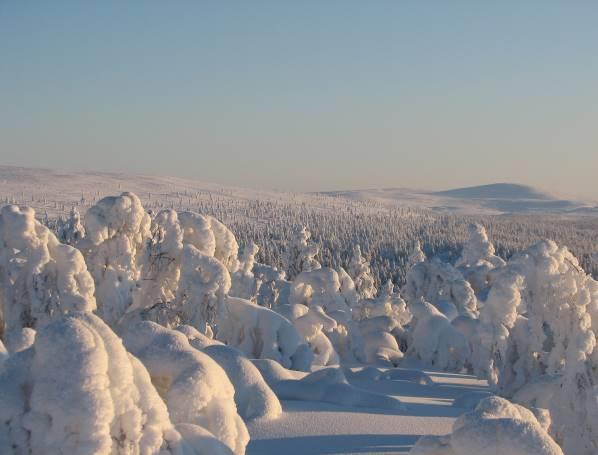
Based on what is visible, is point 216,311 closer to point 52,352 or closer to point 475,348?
point 475,348

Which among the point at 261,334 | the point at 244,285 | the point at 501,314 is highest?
the point at 501,314

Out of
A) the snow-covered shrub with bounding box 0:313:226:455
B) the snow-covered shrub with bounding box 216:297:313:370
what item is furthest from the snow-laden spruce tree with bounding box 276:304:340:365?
the snow-covered shrub with bounding box 0:313:226:455

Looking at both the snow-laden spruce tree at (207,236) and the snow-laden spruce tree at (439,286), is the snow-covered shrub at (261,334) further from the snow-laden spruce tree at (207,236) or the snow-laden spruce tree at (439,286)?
the snow-laden spruce tree at (439,286)

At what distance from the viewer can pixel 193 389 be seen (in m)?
7.09

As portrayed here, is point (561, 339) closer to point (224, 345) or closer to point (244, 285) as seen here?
point (224, 345)

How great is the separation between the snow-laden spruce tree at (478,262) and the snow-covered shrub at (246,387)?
33.3 metres

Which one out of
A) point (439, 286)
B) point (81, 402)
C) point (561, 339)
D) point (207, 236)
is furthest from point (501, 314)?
point (439, 286)

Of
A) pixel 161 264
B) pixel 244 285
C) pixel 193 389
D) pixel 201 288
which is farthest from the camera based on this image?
pixel 244 285

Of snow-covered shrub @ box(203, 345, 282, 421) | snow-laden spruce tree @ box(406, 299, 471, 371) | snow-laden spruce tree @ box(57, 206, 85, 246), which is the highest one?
snow-laden spruce tree @ box(57, 206, 85, 246)

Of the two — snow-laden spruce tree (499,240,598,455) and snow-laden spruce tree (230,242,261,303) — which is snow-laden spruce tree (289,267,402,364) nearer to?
snow-laden spruce tree (230,242,261,303)

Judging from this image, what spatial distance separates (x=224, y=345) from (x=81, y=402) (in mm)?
5323

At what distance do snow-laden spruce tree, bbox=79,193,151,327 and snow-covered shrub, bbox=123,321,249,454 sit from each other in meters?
12.2

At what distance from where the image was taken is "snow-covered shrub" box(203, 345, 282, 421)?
9.94 meters

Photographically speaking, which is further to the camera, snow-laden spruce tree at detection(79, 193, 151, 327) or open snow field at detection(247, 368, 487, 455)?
snow-laden spruce tree at detection(79, 193, 151, 327)
